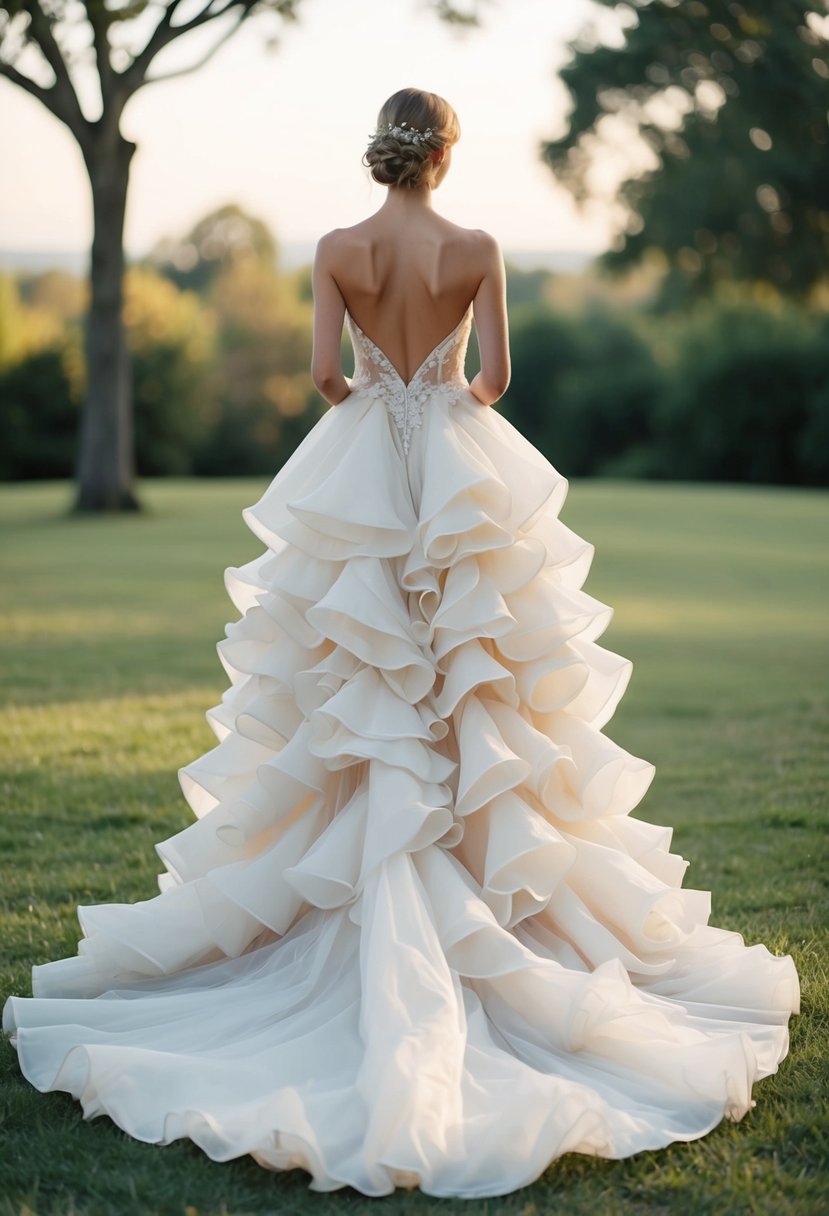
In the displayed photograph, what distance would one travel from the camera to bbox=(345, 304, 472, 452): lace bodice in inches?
149

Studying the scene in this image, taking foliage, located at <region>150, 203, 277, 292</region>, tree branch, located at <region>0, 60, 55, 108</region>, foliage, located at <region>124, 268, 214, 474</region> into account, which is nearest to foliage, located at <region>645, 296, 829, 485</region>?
foliage, located at <region>124, 268, 214, 474</region>

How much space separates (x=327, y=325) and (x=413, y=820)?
4.50ft

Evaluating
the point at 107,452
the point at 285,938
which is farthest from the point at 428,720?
the point at 107,452

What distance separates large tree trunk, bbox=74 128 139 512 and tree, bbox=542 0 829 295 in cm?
1134

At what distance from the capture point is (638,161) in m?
30.3

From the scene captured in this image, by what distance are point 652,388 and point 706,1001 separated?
4485 centimetres

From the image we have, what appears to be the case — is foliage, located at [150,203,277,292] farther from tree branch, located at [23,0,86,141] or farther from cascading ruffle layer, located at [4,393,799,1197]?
cascading ruffle layer, located at [4,393,799,1197]

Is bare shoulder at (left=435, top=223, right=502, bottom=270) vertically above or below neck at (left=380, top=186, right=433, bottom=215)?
below

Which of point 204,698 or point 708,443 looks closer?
point 204,698

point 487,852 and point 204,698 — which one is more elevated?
point 487,852

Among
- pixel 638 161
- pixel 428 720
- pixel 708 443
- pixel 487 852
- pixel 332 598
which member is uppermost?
pixel 638 161

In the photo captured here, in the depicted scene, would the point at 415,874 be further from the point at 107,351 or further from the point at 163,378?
the point at 163,378

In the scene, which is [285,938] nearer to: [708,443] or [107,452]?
[107,452]

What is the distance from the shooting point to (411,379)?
3.80 meters
